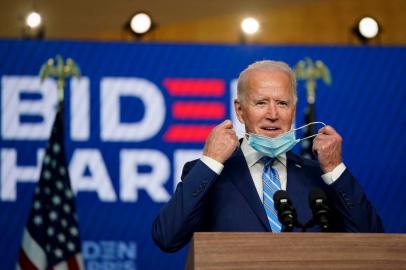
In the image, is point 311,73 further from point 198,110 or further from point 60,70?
point 60,70

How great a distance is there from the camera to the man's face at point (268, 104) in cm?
304

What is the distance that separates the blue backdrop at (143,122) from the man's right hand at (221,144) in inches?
111

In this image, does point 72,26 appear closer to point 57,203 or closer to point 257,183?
point 57,203

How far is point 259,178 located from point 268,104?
24cm

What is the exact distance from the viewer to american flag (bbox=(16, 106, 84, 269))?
5.21 m

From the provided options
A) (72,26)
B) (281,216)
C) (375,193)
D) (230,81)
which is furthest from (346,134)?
(281,216)

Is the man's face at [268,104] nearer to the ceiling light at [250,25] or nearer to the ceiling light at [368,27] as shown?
the ceiling light at [368,27]

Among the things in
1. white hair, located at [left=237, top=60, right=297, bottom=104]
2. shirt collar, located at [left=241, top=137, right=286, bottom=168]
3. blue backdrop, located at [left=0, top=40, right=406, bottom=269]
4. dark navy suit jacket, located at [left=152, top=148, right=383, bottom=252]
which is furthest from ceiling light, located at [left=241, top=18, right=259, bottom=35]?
dark navy suit jacket, located at [left=152, top=148, right=383, bottom=252]

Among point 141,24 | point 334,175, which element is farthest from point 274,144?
point 141,24

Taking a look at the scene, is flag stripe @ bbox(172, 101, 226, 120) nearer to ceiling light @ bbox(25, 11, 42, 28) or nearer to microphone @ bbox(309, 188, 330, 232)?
ceiling light @ bbox(25, 11, 42, 28)

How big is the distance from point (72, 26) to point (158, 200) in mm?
2595

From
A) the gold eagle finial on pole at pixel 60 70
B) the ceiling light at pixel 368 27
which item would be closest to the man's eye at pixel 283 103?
the gold eagle finial on pole at pixel 60 70

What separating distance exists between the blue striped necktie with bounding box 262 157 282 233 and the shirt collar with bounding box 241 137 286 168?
0.02 meters

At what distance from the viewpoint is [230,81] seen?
19.5ft
